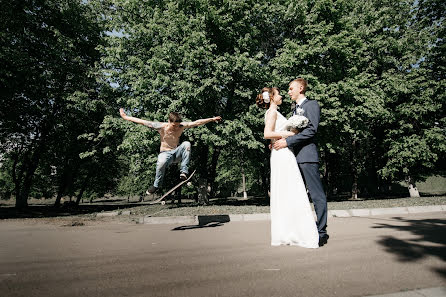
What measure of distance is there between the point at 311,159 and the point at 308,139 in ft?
1.04

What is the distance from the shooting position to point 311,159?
3.93m

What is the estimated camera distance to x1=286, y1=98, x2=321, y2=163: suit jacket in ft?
12.8

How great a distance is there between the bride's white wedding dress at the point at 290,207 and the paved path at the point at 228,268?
0.58ft

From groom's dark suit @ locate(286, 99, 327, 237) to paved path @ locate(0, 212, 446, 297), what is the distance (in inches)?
23.9

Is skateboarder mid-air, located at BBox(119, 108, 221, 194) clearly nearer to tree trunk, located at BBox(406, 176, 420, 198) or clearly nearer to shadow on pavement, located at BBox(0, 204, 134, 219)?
shadow on pavement, located at BBox(0, 204, 134, 219)

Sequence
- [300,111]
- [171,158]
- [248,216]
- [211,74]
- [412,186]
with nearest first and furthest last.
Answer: [300,111] < [171,158] < [248,216] < [211,74] < [412,186]

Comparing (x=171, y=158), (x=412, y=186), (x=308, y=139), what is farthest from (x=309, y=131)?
(x=412, y=186)

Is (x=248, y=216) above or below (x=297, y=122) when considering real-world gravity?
below

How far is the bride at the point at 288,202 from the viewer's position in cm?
377

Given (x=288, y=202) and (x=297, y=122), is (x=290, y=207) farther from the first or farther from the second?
(x=297, y=122)

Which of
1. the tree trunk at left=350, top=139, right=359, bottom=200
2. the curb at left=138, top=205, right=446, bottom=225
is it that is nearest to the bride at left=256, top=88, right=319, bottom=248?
the curb at left=138, top=205, right=446, bottom=225

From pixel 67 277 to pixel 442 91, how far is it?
78.0 ft

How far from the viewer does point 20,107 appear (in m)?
16.4

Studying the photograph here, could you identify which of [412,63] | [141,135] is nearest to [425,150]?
[412,63]
